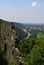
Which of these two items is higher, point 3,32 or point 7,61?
point 3,32

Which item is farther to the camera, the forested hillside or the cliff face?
the cliff face

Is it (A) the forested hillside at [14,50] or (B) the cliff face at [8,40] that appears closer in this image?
(A) the forested hillside at [14,50]

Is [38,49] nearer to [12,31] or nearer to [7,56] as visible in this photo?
[7,56]

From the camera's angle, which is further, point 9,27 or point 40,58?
point 9,27

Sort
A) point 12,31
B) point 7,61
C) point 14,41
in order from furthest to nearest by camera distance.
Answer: point 12,31 → point 14,41 → point 7,61

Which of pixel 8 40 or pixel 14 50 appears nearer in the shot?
pixel 14 50

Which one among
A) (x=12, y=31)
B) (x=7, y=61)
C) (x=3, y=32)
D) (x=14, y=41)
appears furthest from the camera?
(x=3, y=32)

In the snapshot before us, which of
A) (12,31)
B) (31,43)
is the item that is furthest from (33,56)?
(31,43)

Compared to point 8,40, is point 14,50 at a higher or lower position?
lower
